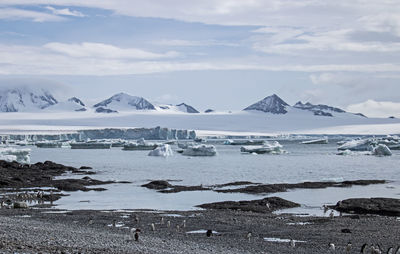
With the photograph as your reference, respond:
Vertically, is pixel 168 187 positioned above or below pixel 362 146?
below

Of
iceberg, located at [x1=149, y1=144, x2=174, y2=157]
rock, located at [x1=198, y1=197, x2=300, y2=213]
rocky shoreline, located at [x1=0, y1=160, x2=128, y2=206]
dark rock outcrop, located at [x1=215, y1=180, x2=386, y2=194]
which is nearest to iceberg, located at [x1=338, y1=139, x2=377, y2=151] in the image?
iceberg, located at [x1=149, y1=144, x2=174, y2=157]

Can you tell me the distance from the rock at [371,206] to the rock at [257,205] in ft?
6.57

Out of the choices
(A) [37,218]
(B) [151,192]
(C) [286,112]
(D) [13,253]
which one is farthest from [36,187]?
(C) [286,112]

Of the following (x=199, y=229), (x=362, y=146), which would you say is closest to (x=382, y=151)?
(x=362, y=146)

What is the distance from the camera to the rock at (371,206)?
21.4 metres

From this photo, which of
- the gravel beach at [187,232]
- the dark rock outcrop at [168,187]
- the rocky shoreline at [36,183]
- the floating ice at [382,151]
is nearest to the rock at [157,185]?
the dark rock outcrop at [168,187]

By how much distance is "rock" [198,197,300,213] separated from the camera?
73.4 feet

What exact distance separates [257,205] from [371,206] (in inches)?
171

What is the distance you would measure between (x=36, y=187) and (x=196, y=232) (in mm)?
16772

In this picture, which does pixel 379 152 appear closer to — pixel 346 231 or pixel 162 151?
pixel 162 151

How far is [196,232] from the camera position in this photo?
1661cm

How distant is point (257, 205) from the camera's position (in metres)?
23.1

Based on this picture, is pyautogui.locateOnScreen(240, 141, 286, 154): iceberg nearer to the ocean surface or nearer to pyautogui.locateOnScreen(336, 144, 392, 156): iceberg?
pyautogui.locateOnScreen(336, 144, 392, 156): iceberg

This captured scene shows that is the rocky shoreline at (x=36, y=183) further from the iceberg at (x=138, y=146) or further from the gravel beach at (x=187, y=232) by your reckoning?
the iceberg at (x=138, y=146)
